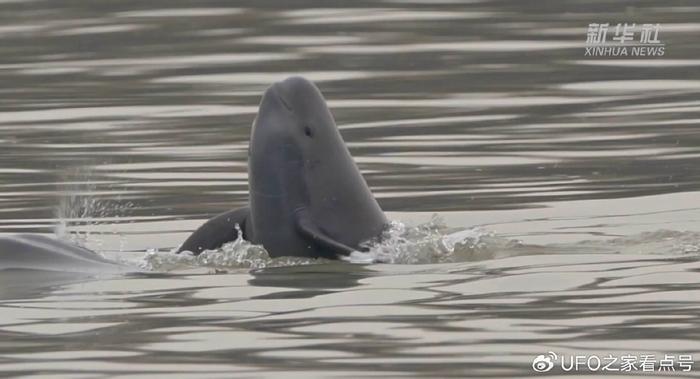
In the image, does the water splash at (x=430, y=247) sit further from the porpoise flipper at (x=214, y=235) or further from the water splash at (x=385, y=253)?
the porpoise flipper at (x=214, y=235)

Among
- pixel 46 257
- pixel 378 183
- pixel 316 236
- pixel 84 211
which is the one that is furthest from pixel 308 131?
pixel 378 183

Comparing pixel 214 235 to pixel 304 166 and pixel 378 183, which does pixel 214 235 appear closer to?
pixel 304 166

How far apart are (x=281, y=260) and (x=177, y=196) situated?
3.27 meters

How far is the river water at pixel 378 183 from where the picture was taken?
959 centimetres

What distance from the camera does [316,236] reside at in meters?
11.9

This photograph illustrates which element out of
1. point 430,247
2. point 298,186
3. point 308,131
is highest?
point 308,131

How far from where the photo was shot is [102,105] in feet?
65.4

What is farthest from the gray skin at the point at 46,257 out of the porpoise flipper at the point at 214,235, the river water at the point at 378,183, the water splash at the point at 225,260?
the porpoise flipper at the point at 214,235

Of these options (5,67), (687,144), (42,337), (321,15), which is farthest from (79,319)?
(321,15)

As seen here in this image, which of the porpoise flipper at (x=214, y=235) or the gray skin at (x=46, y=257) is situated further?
the porpoise flipper at (x=214, y=235)

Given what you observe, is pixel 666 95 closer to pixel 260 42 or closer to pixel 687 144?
pixel 687 144

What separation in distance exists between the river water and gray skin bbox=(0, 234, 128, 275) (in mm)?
106

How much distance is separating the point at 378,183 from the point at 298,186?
11.4ft

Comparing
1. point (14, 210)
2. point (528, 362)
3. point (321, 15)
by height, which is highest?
point (321, 15)
